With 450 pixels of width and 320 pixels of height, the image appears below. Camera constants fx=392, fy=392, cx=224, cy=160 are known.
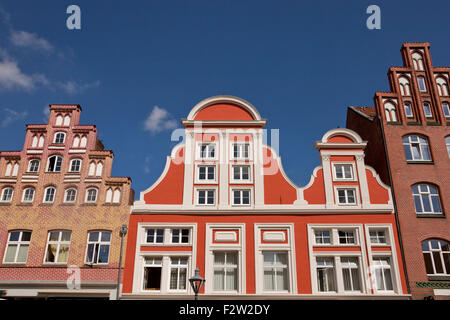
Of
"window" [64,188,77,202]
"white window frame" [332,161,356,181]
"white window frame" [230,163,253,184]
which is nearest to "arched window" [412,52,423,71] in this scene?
"white window frame" [332,161,356,181]

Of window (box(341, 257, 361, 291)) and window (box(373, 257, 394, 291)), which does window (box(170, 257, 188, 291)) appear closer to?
window (box(341, 257, 361, 291))

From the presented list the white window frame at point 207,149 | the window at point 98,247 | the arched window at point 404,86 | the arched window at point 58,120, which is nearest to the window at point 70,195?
the window at point 98,247

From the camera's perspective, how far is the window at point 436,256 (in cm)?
2214

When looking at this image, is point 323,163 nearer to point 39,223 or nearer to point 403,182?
point 403,182

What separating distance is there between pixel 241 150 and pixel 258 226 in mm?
5192

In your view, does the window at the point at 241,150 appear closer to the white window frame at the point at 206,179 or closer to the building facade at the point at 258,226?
the building facade at the point at 258,226

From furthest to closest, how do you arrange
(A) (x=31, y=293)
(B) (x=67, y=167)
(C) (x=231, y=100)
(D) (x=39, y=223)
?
(C) (x=231, y=100) → (B) (x=67, y=167) → (D) (x=39, y=223) → (A) (x=31, y=293)

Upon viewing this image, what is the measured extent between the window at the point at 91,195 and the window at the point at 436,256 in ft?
64.4

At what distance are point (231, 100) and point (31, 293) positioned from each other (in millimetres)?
16613

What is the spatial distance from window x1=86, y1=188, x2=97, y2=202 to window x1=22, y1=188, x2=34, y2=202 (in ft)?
11.2

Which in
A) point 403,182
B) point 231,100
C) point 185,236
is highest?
point 231,100

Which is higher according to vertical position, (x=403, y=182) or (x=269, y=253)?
(x=403, y=182)

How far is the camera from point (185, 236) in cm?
2322

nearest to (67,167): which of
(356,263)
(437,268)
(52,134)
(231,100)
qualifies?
(52,134)
